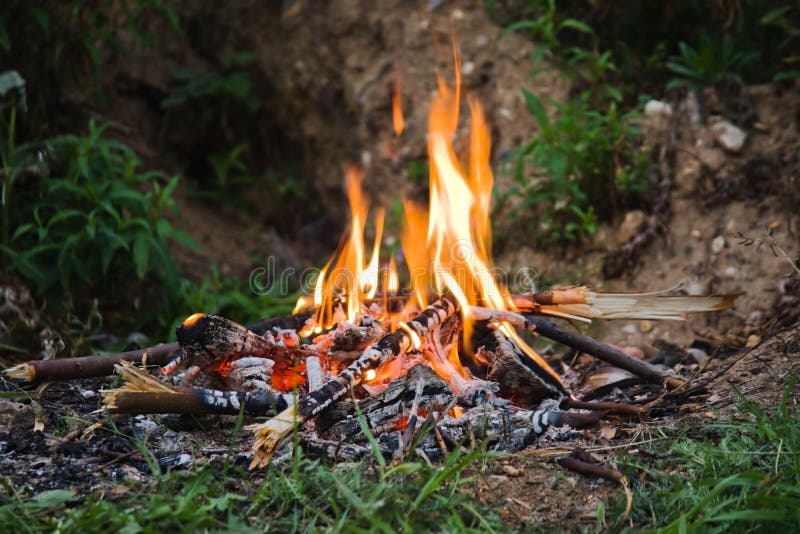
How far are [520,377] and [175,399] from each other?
130cm

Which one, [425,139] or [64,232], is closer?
[64,232]

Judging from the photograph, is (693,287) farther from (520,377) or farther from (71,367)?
(71,367)

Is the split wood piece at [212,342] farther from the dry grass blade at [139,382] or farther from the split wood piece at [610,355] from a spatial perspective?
the split wood piece at [610,355]

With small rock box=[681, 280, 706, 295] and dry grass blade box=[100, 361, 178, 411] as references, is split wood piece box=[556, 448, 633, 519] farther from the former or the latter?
small rock box=[681, 280, 706, 295]

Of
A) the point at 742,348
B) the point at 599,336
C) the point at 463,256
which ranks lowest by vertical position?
the point at 599,336

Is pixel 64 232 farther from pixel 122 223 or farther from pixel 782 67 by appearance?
pixel 782 67

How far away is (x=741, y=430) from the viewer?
8.14 ft

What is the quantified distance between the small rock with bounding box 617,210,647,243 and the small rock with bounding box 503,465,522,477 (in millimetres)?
2953

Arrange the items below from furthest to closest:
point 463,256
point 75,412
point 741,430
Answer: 1. point 463,256
2. point 75,412
3. point 741,430

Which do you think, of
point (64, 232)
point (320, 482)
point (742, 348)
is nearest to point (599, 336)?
point (742, 348)

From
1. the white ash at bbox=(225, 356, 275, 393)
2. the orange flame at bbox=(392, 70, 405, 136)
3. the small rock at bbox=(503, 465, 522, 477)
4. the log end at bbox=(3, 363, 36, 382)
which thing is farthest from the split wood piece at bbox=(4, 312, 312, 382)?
the orange flame at bbox=(392, 70, 405, 136)

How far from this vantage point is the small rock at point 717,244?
475 centimetres

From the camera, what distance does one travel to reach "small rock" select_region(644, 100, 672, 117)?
5219 mm

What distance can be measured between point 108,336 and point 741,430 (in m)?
3.62
